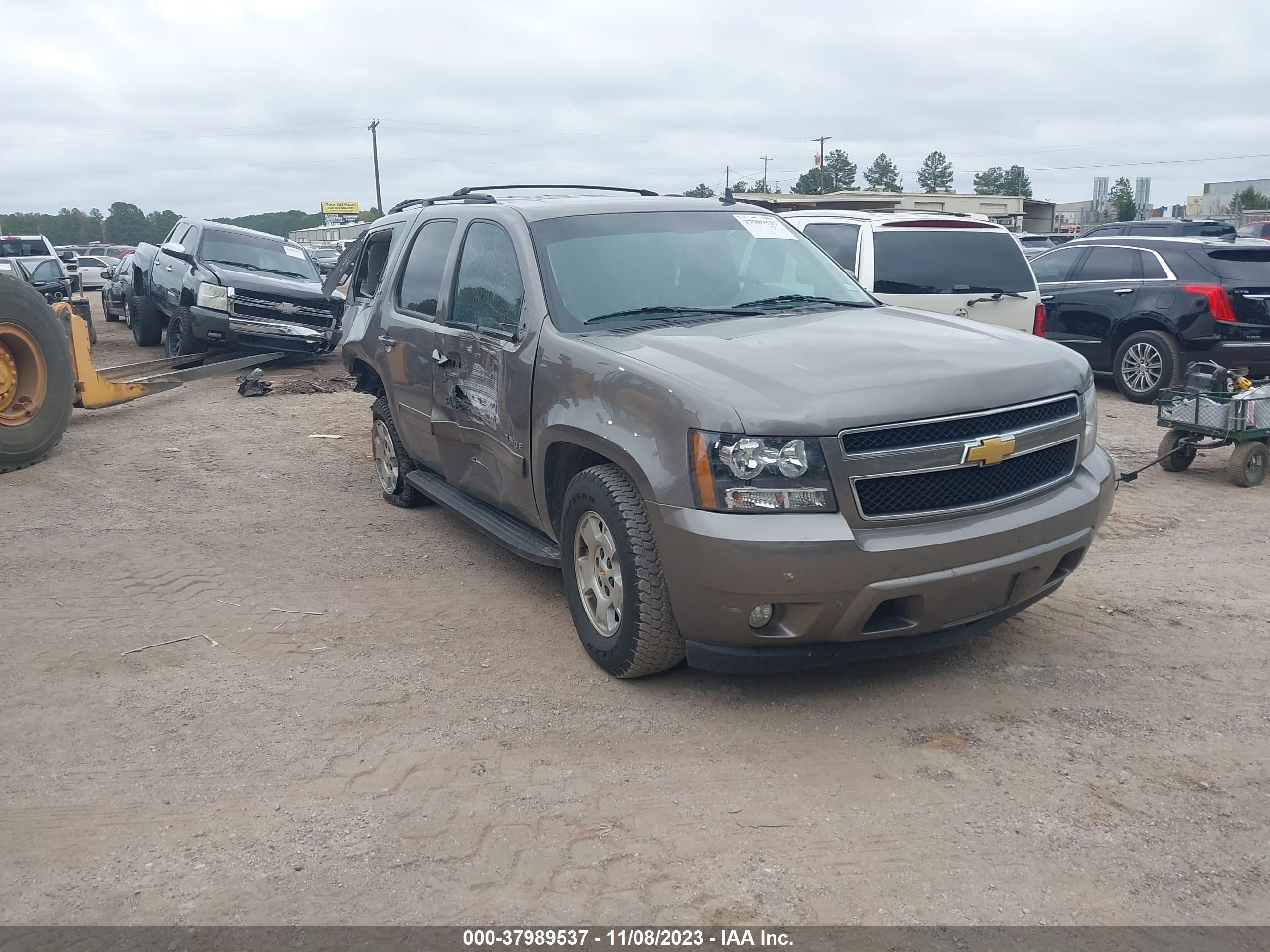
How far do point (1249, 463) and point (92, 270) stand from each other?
4256 centimetres

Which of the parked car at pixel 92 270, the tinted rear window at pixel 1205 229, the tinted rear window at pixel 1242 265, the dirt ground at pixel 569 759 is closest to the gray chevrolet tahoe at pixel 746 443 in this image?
the dirt ground at pixel 569 759

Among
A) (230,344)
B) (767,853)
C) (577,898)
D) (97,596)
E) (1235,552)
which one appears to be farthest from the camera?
(230,344)

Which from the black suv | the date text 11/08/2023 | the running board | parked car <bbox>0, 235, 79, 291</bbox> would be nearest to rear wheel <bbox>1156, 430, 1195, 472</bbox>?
the black suv

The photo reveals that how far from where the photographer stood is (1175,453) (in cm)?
777

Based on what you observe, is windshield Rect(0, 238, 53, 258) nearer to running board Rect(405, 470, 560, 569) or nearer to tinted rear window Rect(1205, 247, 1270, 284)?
running board Rect(405, 470, 560, 569)

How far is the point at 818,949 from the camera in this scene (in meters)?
2.68

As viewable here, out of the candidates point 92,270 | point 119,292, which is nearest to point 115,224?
point 92,270

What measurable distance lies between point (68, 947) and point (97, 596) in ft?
9.93

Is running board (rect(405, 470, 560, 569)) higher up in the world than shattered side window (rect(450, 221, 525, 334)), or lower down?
lower down

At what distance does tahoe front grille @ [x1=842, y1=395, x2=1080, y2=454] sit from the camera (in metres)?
3.63

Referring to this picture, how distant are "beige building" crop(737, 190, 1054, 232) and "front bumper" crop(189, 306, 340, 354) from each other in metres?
13.1

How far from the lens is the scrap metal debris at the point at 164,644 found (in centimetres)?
471

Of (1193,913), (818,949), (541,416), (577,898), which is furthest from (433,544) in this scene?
(1193,913)

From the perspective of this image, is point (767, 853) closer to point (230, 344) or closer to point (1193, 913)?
point (1193, 913)
